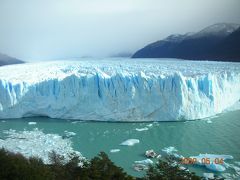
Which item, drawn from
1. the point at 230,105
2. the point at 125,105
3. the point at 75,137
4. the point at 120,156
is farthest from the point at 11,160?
the point at 230,105

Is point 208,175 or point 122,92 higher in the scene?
point 122,92

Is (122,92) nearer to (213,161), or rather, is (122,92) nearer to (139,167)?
Answer: (139,167)

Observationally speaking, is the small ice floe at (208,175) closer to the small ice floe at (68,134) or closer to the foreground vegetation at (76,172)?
the foreground vegetation at (76,172)

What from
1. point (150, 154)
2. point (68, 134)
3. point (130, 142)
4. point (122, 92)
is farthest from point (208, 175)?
point (122, 92)

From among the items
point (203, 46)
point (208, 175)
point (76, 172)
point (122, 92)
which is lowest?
point (208, 175)

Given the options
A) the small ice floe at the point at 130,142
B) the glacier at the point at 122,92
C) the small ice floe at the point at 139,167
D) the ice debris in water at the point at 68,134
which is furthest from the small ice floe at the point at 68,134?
the small ice floe at the point at 139,167

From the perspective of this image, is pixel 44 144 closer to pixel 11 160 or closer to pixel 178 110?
pixel 11 160
